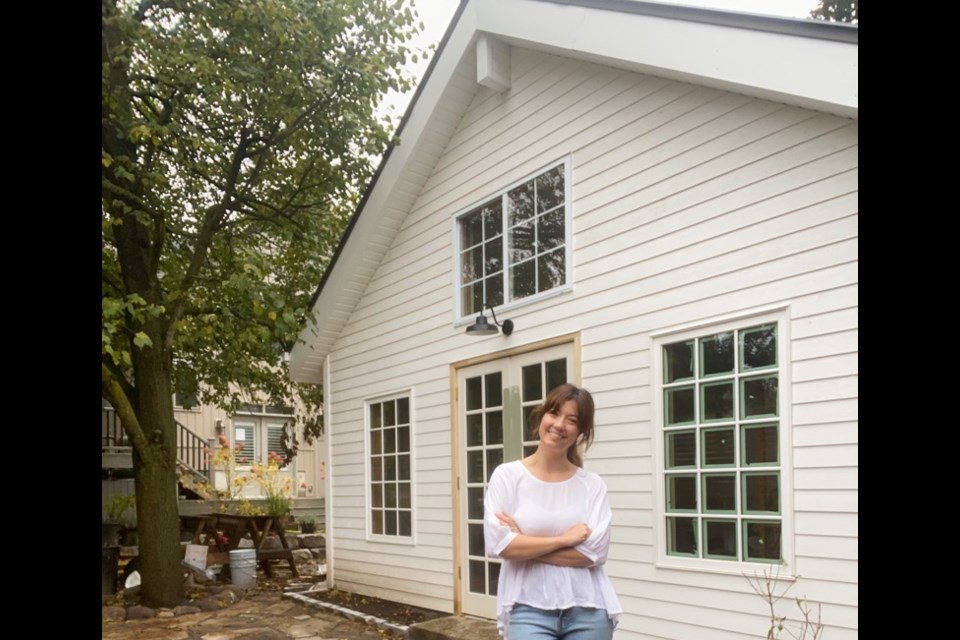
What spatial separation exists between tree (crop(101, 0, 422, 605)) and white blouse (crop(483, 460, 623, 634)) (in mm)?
4777

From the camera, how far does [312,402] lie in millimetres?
11898

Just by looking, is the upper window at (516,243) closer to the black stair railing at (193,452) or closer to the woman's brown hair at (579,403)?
the woman's brown hair at (579,403)

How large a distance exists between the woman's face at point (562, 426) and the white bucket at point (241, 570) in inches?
301

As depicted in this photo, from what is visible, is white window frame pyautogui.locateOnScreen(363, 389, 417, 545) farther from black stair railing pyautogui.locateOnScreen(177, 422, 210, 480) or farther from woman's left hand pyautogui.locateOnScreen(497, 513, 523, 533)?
black stair railing pyautogui.locateOnScreen(177, 422, 210, 480)

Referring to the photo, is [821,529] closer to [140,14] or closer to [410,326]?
[410,326]

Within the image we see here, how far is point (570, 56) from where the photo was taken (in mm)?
5500

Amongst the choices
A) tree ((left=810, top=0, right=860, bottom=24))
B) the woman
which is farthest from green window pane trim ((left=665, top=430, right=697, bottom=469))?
tree ((left=810, top=0, right=860, bottom=24))

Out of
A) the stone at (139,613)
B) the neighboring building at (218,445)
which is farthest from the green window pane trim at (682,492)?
the neighboring building at (218,445)

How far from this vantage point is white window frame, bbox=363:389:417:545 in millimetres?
7387

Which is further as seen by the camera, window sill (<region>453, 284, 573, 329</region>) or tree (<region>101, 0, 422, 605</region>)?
tree (<region>101, 0, 422, 605</region>)

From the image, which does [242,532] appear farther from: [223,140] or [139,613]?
[223,140]

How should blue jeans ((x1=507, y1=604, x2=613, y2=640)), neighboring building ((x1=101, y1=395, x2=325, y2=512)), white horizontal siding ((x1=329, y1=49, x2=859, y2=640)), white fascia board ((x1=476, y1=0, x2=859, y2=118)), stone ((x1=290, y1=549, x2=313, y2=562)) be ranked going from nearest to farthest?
blue jeans ((x1=507, y1=604, x2=613, y2=640))
white fascia board ((x1=476, y1=0, x2=859, y2=118))
white horizontal siding ((x1=329, y1=49, x2=859, y2=640))
stone ((x1=290, y1=549, x2=313, y2=562))
neighboring building ((x1=101, y1=395, x2=325, y2=512))

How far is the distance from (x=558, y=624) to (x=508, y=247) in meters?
4.10

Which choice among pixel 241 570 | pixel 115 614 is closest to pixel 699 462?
pixel 115 614
